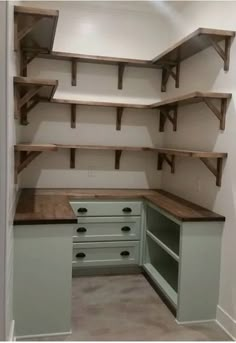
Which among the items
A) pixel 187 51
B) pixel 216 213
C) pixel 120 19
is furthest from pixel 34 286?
pixel 120 19

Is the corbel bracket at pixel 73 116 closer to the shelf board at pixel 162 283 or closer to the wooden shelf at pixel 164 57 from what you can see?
the wooden shelf at pixel 164 57

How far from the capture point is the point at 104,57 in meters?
3.47

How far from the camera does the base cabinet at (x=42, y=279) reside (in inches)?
90.4

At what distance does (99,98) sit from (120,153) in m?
0.66

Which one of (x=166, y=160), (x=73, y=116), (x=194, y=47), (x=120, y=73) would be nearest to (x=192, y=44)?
(x=194, y=47)

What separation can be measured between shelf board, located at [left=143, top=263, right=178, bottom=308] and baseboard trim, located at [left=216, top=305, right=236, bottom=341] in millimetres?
342

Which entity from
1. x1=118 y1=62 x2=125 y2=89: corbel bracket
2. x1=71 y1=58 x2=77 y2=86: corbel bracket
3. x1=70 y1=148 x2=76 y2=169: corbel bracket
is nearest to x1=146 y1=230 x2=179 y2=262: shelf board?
x1=70 y1=148 x2=76 y2=169: corbel bracket

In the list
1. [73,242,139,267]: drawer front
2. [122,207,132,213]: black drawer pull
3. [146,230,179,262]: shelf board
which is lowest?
[73,242,139,267]: drawer front

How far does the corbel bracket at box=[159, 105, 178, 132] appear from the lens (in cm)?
358

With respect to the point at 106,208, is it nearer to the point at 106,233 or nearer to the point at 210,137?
the point at 106,233

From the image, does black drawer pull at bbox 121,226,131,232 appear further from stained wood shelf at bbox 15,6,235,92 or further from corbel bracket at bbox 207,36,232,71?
corbel bracket at bbox 207,36,232,71

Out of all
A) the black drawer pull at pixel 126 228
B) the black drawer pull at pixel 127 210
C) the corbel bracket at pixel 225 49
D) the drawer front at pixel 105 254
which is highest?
the corbel bracket at pixel 225 49

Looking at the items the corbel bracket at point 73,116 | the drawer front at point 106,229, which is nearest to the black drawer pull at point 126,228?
the drawer front at point 106,229

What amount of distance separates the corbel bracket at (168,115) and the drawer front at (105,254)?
1358mm
